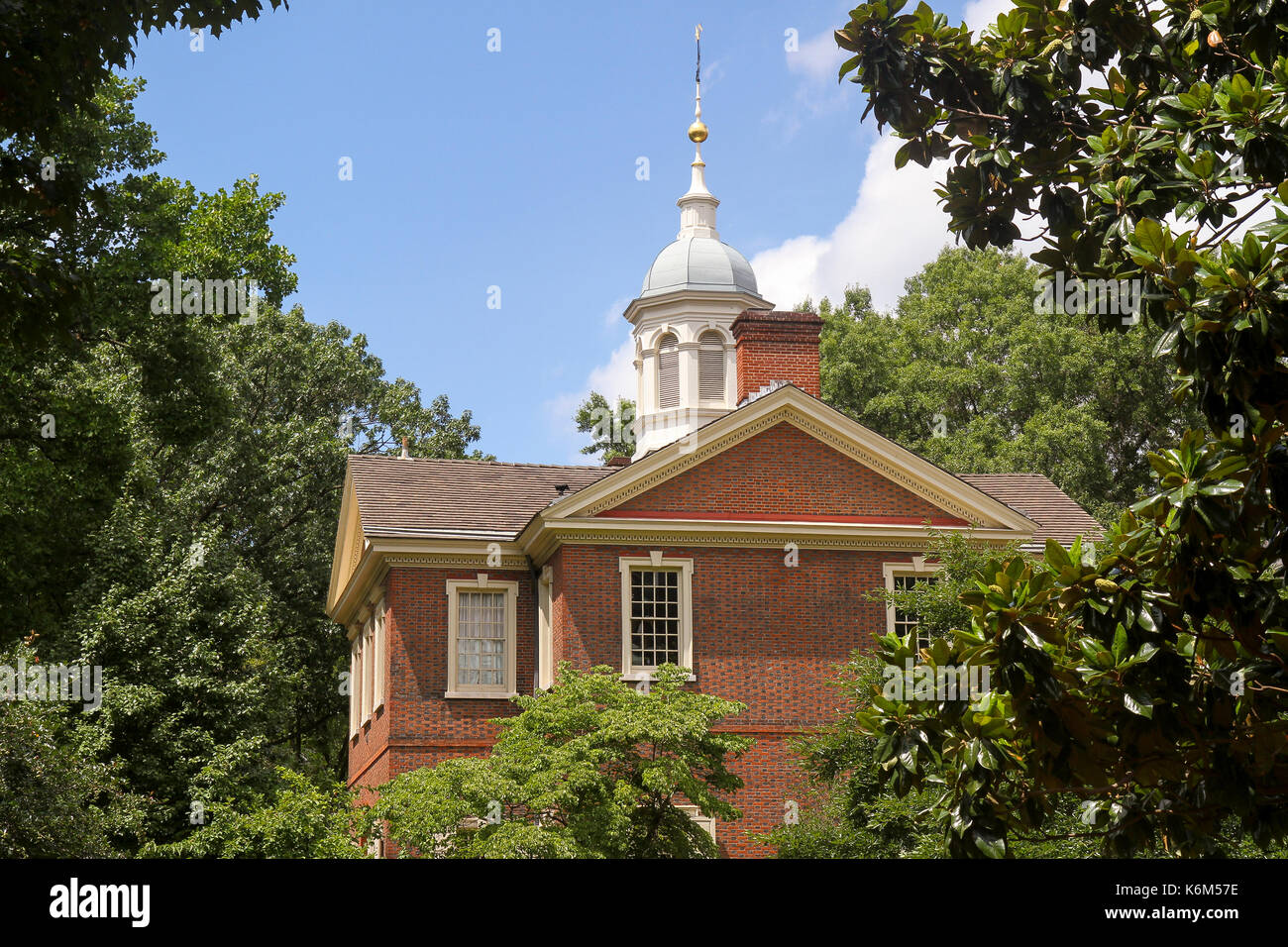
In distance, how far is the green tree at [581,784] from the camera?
20984 mm

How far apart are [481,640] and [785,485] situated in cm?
693

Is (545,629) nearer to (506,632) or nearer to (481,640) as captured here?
(506,632)

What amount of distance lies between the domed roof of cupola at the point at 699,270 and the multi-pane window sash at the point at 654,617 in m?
12.8

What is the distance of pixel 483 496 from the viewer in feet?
104

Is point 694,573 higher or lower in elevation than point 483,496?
lower

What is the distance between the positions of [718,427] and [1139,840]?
19.5m

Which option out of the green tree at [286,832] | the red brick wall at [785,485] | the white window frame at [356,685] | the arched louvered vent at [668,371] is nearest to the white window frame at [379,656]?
the white window frame at [356,685]

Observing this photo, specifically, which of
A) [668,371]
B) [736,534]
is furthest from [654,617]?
[668,371]

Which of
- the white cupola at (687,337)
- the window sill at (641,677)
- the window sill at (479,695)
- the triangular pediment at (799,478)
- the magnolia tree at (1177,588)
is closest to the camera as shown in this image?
the magnolia tree at (1177,588)

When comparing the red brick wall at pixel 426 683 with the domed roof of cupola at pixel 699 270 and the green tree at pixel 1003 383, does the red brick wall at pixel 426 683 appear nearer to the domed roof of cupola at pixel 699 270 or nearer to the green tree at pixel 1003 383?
the domed roof of cupola at pixel 699 270

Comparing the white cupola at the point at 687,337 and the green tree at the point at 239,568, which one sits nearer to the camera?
the green tree at the point at 239,568
